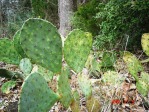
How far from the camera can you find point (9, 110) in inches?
87.4

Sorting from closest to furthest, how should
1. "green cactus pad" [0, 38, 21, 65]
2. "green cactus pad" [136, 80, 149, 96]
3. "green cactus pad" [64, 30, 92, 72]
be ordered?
"green cactus pad" [64, 30, 92, 72]
"green cactus pad" [136, 80, 149, 96]
"green cactus pad" [0, 38, 21, 65]

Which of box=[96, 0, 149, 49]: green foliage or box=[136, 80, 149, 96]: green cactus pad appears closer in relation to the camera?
box=[136, 80, 149, 96]: green cactus pad

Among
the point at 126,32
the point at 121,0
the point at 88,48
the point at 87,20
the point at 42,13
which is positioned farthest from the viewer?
the point at 42,13

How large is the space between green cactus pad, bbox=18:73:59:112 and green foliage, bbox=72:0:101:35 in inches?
135

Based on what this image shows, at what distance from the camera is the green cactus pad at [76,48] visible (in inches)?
66.4

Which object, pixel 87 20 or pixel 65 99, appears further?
pixel 87 20

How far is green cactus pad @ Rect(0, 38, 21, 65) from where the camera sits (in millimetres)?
2070

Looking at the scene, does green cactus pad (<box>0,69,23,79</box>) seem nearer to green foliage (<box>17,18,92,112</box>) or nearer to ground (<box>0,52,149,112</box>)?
ground (<box>0,52,149,112</box>)

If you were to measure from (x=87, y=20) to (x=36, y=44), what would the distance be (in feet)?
11.1

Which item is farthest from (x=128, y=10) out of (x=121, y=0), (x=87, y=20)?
(x=87, y=20)

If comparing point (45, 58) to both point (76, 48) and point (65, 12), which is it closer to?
point (76, 48)

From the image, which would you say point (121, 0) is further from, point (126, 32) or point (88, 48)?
point (88, 48)

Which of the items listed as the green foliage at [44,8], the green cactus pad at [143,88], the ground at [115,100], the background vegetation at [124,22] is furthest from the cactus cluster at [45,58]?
the green foliage at [44,8]

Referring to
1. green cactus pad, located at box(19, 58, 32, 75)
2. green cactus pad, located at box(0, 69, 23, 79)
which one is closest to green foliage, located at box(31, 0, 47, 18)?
green cactus pad, located at box(0, 69, 23, 79)
